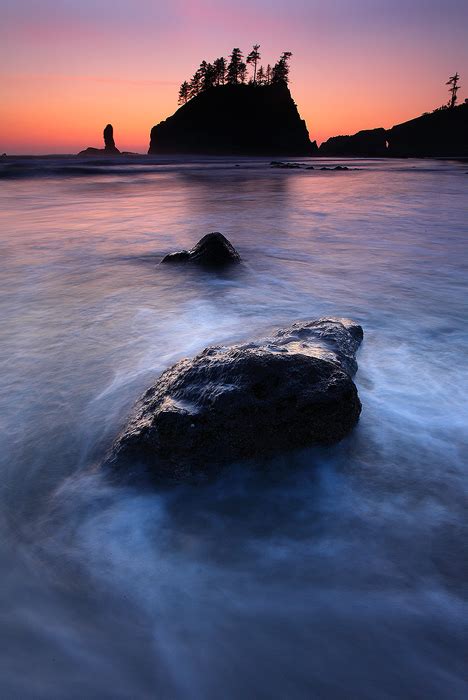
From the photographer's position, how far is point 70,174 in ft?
107

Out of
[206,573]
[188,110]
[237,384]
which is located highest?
[188,110]

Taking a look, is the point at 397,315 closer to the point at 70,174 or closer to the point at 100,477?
the point at 100,477

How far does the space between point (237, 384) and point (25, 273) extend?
5.80 meters

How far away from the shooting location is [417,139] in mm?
91375

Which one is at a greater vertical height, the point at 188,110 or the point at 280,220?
the point at 188,110

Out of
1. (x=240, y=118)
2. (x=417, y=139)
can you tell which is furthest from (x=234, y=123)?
(x=417, y=139)

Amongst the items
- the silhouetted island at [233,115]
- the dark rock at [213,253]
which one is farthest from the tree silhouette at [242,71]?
the dark rock at [213,253]

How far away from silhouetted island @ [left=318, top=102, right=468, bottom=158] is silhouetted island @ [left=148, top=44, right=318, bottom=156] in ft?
72.2

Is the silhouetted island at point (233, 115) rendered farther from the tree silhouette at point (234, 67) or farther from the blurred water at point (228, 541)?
the blurred water at point (228, 541)

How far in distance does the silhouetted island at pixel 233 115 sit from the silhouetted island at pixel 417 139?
22.0 metres

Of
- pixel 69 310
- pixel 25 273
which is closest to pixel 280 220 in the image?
pixel 25 273

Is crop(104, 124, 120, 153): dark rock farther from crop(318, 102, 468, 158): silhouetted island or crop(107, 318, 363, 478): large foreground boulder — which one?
crop(107, 318, 363, 478): large foreground boulder

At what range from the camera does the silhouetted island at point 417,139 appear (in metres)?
86.8

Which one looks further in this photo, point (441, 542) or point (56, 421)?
point (56, 421)
